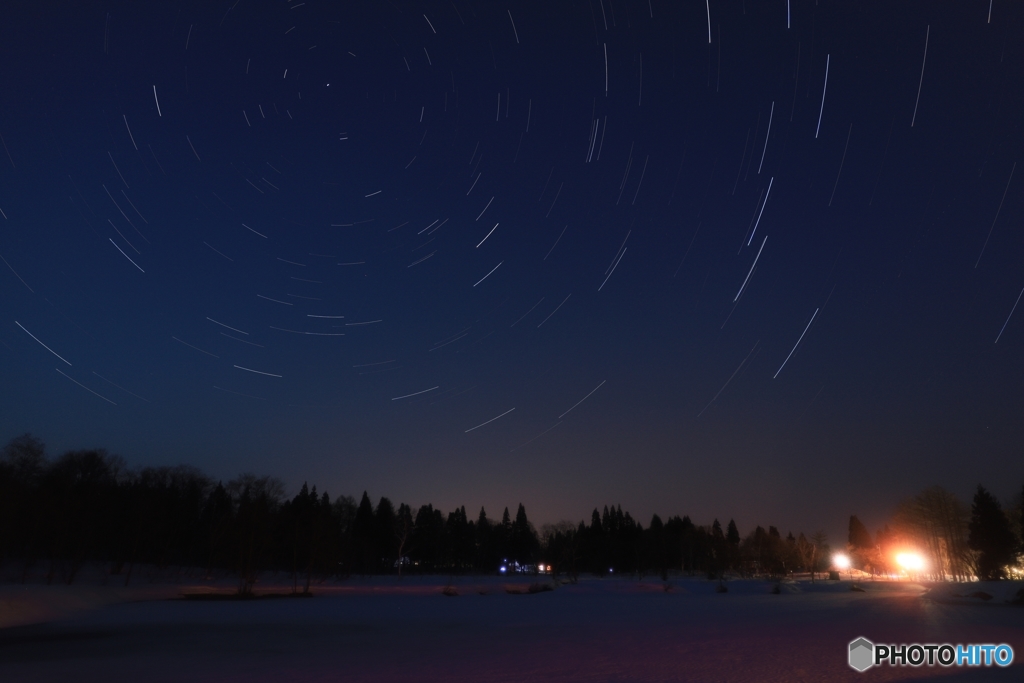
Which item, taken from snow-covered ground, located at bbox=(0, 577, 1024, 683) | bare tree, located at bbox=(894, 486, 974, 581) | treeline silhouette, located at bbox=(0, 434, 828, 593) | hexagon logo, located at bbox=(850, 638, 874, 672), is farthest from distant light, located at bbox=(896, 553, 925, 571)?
hexagon logo, located at bbox=(850, 638, 874, 672)

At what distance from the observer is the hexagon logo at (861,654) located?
15455mm

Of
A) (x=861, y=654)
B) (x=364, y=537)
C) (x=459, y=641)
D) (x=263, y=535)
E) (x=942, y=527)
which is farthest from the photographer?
(x=364, y=537)

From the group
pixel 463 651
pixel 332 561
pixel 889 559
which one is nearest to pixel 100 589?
pixel 332 561

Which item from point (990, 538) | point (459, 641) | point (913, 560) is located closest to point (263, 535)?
point (459, 641)

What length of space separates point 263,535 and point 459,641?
41073mm

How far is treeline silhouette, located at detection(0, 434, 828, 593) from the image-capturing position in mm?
54594

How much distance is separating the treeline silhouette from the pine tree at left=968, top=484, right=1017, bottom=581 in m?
32.6

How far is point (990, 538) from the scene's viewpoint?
192ft

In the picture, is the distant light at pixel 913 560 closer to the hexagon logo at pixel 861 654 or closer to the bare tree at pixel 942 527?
the bare tree at pixel 942 527

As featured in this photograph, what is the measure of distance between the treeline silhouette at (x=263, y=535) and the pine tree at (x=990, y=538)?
32630 mm

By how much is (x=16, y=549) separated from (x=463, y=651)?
62212 mm

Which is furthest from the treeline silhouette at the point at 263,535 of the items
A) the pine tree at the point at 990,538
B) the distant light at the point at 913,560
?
the pine tree at the point at 990,538

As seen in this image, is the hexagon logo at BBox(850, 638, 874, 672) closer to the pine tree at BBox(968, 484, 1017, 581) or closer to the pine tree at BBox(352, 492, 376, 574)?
the pine tree at BBox(968, 484, 1017, 581)

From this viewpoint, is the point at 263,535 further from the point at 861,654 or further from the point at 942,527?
the point at 942,527
